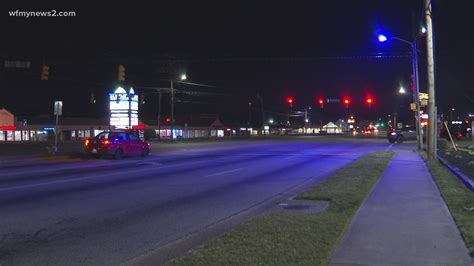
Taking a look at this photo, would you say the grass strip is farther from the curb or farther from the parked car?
the parked car

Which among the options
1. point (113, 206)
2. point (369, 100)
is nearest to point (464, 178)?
point (113, 206)

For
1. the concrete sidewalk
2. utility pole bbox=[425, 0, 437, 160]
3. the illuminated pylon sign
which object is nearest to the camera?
the concrete sidewalk

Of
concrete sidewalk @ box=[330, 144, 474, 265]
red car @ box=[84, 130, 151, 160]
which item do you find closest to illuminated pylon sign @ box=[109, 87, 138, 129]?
red car @ box=[84, 130, 151, 160]

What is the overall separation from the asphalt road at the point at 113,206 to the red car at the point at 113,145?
5.94 m

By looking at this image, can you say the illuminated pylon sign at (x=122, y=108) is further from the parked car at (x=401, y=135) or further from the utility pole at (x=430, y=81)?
the utility pole at (x=430, y=81)

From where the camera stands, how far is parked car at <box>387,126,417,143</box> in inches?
1950

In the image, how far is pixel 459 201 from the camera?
33.5ft

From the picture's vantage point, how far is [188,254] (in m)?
6.10

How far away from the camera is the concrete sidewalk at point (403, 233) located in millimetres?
6102

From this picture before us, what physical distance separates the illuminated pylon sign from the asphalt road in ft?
121

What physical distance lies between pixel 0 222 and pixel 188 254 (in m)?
4.33

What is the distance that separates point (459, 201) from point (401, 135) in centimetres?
4233

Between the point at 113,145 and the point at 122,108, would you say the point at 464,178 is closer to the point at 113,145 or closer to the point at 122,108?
the point at 113,145

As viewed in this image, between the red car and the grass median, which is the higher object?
the red car
